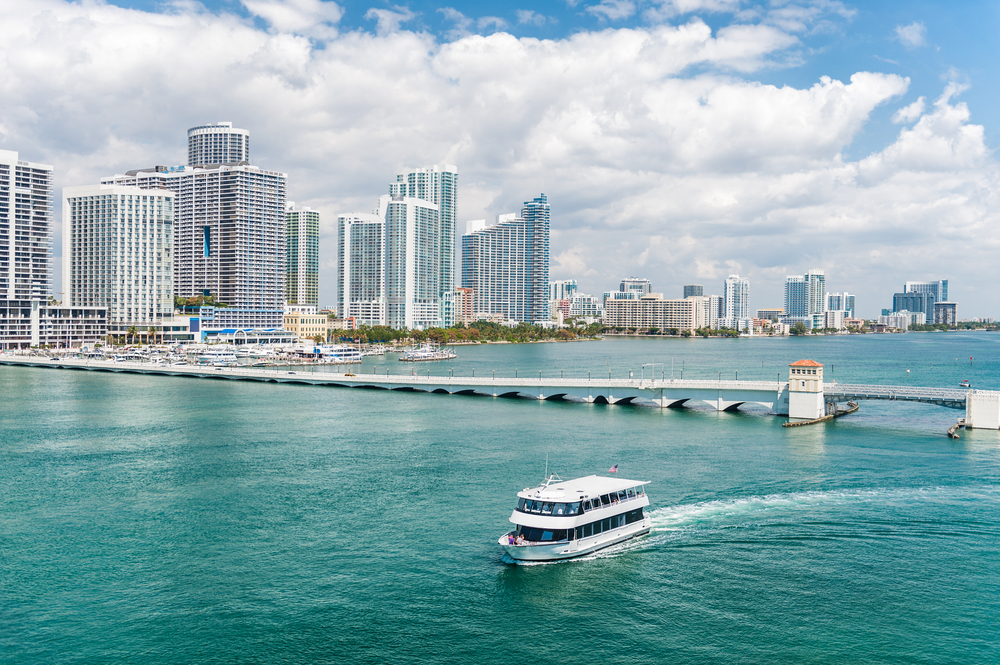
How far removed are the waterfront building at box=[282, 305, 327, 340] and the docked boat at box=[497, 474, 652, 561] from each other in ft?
551

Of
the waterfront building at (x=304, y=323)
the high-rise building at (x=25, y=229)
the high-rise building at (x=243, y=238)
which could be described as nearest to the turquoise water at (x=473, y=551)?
the high-rise building at (x=25, y=229)

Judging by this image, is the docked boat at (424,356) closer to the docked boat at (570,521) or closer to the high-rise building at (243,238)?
the high-rise building at (243,238)

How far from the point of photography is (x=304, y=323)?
195m

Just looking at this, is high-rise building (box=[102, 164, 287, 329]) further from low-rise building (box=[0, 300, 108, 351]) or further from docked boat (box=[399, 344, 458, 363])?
docked boat (box=[399, 344, 458, 363])

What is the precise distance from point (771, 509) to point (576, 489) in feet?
36.3

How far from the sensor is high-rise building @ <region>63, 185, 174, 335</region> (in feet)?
538

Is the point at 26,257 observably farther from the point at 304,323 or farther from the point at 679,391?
the point at 679,391

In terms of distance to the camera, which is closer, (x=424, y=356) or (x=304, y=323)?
(x=424, y=356)

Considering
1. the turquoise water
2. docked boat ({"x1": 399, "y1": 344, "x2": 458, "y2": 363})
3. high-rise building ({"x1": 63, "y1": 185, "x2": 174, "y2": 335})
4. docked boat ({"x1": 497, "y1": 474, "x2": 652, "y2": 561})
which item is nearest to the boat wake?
the turquoise water

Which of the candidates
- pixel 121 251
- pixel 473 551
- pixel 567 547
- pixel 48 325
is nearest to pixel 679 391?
pixel 567 547

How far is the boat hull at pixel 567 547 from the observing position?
29.1 m

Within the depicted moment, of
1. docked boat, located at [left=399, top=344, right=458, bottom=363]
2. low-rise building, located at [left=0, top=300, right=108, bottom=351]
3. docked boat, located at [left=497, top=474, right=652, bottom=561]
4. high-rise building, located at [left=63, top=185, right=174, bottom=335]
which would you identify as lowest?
docked boat, located at [left=497, top=474, right=652, bottom=561]

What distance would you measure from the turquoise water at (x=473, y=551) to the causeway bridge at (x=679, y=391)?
5964 millimetres

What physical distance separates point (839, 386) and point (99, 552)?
61370 millimetres
